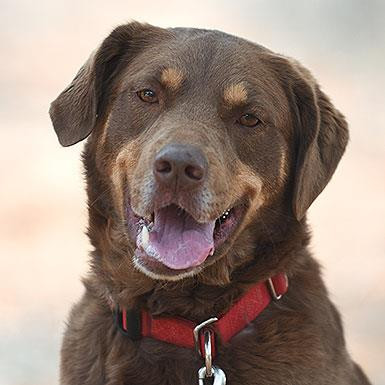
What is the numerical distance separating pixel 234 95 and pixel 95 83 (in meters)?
0.91

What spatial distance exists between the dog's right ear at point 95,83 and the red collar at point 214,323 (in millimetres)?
1155

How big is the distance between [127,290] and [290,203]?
1.13 m

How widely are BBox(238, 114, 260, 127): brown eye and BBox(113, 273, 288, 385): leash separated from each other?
93 cm

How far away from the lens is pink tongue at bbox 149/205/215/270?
508 cm

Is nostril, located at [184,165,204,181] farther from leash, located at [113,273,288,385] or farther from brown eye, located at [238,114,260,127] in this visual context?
leash, located at [113,273,288,385]

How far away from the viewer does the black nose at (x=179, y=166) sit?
4.88 m

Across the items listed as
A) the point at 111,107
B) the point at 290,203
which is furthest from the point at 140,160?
the point at 290,203

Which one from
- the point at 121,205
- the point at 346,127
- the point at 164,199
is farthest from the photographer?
the point at 346,127

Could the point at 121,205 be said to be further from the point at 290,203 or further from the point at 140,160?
the point at 290,203

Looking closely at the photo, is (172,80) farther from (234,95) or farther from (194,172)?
(194,172)

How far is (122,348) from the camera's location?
5.49 metres

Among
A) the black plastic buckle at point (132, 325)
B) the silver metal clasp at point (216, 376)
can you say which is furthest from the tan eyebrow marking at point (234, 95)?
the silver metal clasp at point (216, 376)

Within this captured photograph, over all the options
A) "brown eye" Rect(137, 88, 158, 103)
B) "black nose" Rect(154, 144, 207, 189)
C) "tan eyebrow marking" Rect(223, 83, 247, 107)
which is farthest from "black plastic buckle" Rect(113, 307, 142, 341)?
"tan eyebrow marking" Rect(223, 83, 247, 107)

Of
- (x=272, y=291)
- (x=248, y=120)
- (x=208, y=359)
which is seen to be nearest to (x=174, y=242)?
(x=208, y=359)
